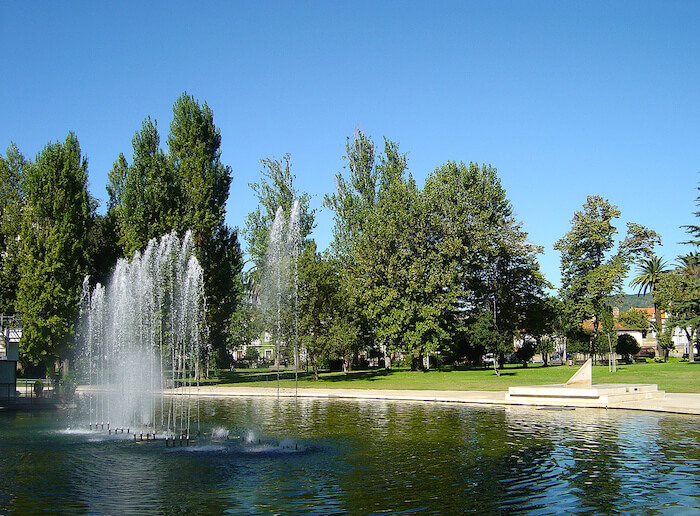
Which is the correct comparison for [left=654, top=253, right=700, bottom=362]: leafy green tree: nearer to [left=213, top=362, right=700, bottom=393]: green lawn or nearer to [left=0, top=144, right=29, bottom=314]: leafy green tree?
[left=213, top=362, right=700, bottom=393]: green lawn

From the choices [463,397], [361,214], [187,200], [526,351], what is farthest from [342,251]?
[463,397]

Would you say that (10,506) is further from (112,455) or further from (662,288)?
(662,288)

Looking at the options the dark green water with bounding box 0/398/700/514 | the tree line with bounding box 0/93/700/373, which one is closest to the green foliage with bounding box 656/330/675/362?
the tree line with bounding box 0/93/700/373

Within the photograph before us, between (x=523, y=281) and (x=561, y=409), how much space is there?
36.8 m

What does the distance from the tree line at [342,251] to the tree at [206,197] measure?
0.11m

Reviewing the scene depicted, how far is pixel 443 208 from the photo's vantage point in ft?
172

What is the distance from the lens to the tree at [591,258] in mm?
59991

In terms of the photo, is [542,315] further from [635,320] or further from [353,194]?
[635,320]

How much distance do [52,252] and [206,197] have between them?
433 inches

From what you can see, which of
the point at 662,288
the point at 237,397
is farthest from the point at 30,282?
the point at 662,288

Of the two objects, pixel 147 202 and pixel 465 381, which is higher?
pixel 147 202

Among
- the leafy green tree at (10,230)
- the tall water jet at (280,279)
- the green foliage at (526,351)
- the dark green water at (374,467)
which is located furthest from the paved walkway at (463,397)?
the green foliage at (526,351)

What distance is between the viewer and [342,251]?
57.4 m

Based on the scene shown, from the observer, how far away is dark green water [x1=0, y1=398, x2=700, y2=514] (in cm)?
1063
